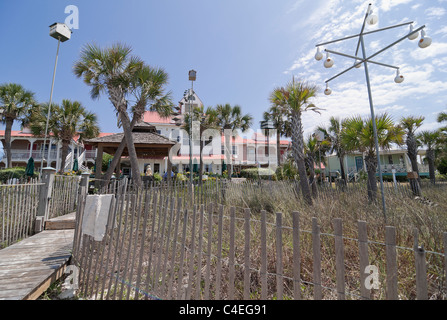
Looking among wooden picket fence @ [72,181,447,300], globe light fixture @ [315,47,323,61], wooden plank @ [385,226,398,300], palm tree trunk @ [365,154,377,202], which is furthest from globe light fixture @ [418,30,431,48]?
wooden plank @ [385,226,398,300]

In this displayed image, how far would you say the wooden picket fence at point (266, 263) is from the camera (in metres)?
1.40

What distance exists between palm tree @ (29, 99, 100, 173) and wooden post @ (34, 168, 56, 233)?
487 inches

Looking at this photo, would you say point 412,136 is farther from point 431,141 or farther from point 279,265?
point 279,265

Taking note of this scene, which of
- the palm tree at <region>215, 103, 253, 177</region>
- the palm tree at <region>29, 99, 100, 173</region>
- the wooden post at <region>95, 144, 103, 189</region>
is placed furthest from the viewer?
the palm tree at <region>215, 103, 253, 177</region>

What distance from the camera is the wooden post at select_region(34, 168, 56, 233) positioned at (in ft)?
17.9

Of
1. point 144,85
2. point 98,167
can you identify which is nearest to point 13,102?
point 98,167

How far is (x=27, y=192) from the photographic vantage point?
5.10 metres

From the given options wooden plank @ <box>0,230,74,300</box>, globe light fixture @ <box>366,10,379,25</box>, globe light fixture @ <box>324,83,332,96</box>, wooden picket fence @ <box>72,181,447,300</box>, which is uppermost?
globe light fixture @ <box>366,10,379,25</box>

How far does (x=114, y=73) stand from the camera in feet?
30.9

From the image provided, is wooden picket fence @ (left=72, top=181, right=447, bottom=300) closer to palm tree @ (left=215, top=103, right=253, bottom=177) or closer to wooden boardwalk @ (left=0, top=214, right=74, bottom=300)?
wooden boardwalk @ (left=0, top=214, right=74, bottom=300)

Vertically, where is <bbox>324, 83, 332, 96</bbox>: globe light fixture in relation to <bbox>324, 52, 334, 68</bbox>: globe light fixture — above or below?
below

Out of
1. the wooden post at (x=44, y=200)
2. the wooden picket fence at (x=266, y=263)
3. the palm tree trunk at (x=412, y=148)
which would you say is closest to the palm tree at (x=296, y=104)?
the wooden picket fence at (x=266, y=263)

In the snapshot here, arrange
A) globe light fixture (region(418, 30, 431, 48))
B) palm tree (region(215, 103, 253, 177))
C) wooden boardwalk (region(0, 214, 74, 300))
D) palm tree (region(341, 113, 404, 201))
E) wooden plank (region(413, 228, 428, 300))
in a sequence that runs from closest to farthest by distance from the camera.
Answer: wooden plank (region(413, 228, 428, 300)) < wooden boardwalk (region(0, 214, 74, 300)) < globe light fixture (region(418, 30, 431, 48)) < palm tree (region(341, 113, 404, 201)) < palm tree (region(215, 103, 253, 177))
